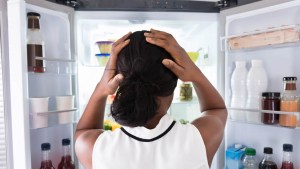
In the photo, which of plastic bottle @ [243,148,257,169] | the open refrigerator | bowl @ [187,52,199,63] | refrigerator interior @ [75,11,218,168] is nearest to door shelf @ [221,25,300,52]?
the open refrigerator

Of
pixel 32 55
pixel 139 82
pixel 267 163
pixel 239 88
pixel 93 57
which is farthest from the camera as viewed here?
pixel 93 57

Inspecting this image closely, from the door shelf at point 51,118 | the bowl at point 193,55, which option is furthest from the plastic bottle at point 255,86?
the door shelf at point 51,118

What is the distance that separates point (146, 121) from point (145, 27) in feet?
3.01

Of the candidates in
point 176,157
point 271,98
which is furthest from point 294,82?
point 176,157

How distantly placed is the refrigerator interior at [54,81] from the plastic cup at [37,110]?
5 cm

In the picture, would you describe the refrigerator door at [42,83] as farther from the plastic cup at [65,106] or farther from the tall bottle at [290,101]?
the tall bottle at [290,101]

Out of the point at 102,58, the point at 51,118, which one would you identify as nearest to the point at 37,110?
the point at 51,118

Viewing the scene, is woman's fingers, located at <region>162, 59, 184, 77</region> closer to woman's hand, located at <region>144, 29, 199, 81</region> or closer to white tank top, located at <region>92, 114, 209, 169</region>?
woman's hand, located at <region>144, 29, 199, 81</region>

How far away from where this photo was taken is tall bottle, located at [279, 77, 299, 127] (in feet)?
3.04

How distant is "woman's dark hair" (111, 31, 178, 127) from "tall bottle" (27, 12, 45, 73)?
0.50 metres

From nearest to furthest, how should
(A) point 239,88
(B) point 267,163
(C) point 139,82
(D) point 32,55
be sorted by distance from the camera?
(C) point 139,82, (D) point 32,55, (B) point 267,163, (A) point 239,88

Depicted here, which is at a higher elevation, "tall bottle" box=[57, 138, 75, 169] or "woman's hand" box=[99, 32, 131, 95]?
"woman's hand" box=[99, 32, 131, 95]

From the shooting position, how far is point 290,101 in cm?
94

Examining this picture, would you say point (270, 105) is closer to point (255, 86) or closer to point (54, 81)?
point (255, 86)
